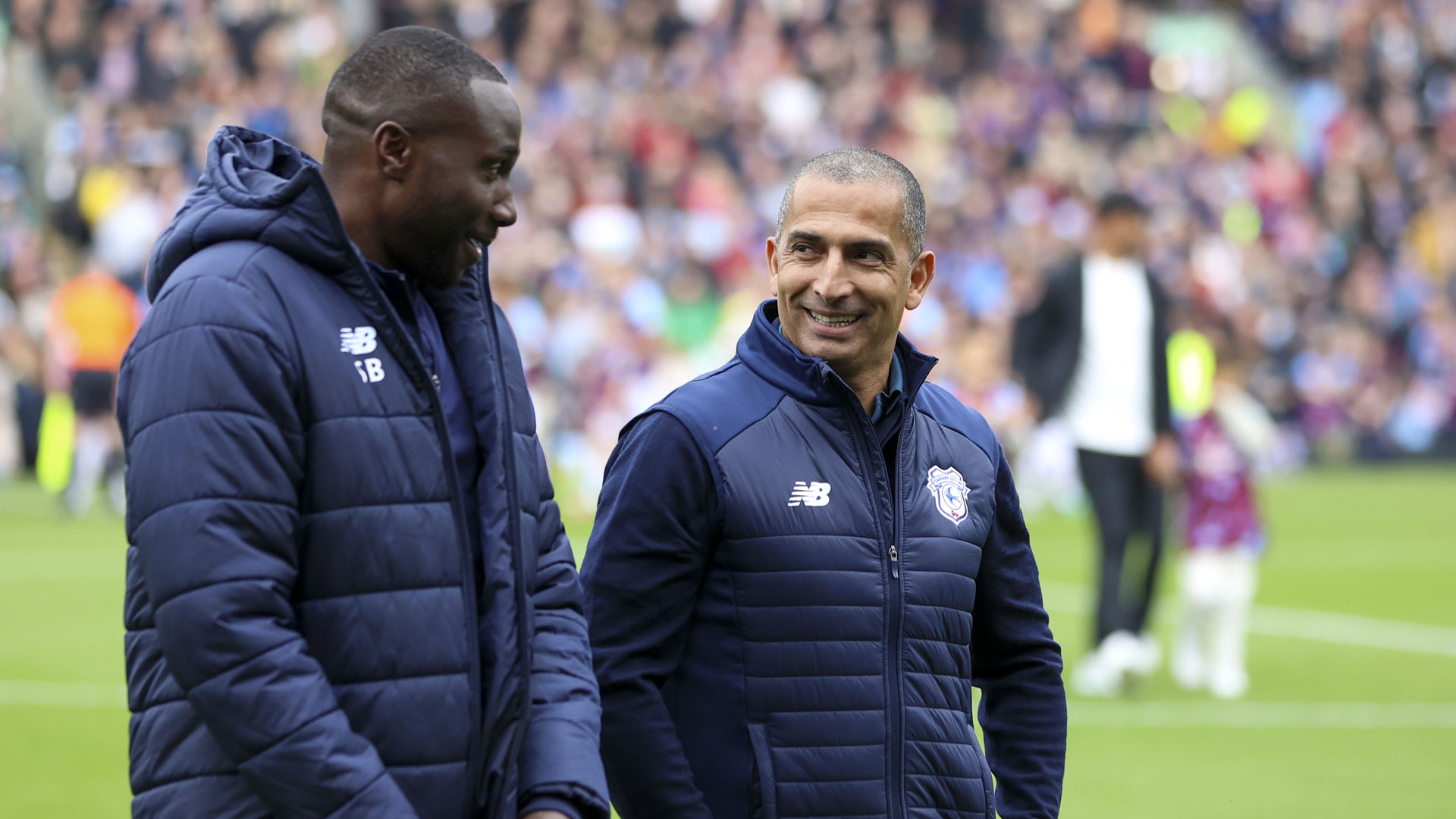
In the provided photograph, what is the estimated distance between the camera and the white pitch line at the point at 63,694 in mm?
8594

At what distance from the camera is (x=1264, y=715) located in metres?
8.81

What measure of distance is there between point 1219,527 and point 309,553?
7543 mm

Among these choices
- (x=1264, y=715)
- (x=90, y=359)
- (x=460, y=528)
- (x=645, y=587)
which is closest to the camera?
(x=460, y=528)

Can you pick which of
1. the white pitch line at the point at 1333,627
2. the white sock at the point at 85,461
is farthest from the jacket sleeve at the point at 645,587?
the white sock at the point at 85,461

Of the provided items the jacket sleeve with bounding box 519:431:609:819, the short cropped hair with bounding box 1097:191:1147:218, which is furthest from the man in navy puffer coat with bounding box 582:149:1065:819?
the short cropped hair with bounding box 1097:191:1147:218

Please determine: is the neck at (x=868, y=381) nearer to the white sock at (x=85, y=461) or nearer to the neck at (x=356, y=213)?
the neck at (x=356, y=213)

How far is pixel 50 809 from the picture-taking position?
6.66m

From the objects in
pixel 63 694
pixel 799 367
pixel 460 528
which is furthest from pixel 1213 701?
pixel 460 528

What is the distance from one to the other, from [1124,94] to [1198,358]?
18180 millimetres

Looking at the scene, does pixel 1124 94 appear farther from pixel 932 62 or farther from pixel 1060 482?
pixel 1060 482

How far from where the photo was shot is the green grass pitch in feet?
23.4

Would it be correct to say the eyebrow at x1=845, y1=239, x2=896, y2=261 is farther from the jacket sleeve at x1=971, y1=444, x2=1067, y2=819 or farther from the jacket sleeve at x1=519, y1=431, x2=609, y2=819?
the jacket sleeve at x1=519, y1=431, x2=609, y2=819

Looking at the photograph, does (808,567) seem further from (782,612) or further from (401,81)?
(401,81)

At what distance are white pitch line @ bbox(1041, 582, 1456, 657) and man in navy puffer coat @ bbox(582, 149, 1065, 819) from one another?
8238 millimetres
